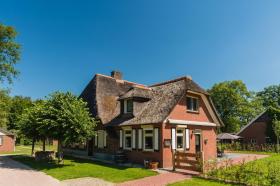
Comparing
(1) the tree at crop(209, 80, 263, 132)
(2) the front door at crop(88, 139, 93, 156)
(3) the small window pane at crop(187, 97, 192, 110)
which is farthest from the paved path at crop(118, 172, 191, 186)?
(1) the tree at crop(209, 80, 263, 132)

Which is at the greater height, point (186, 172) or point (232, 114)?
point (232, 114)

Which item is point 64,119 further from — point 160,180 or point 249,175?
point 249,175

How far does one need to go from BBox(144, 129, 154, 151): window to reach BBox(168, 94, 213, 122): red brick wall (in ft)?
6.50

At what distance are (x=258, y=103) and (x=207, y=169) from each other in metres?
54.2

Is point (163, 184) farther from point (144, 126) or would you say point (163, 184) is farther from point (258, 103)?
point (258, 103)

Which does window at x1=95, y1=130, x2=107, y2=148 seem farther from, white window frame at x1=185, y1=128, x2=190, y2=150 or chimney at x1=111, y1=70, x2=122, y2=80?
chimney at x1=111, y1=70, x2=122, y2=80

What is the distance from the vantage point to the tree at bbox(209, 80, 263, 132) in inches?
2360

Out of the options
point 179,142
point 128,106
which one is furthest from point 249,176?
point 128,106

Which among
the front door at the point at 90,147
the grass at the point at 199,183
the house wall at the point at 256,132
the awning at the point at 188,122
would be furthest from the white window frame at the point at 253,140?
the grass at the point at 199,183

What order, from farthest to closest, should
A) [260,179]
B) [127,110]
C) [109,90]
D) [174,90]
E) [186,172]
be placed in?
1. [109,90]
2. [127,110]
3. [174,90]
4. [186,172]
5. [260,179]

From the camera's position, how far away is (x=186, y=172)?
1554cm

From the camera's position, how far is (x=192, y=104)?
22531mm

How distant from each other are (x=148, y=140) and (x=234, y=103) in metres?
46.6

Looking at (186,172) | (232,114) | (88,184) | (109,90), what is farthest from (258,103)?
(88,184)
